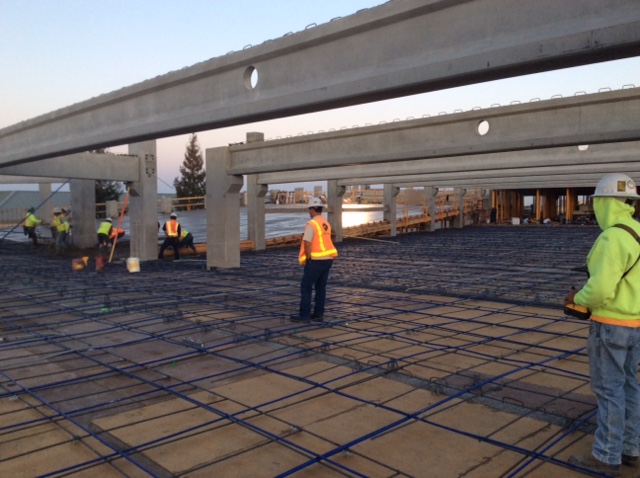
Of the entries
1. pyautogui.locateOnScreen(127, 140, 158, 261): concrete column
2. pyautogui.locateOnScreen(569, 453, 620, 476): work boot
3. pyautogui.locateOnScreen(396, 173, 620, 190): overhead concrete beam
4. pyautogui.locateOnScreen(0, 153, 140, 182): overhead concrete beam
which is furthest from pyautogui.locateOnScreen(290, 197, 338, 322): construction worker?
pyautogui.locateOnScreen(396, 173, 620, 190): overhead concrete beam

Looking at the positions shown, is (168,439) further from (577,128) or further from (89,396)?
(577,128)

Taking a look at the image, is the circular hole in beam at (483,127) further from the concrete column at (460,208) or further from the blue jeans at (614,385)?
the concrete column at (460,208)

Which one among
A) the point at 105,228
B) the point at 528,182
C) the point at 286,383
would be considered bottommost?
the point at 286,383

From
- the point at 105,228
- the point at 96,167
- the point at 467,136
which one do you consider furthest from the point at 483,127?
the point at 105,228

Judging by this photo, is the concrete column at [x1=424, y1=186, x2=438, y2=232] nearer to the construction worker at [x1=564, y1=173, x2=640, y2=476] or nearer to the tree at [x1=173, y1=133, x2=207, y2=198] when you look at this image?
the construction worker at [x1=564, y1=173, x2=640, y2=476]

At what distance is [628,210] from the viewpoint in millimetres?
3633

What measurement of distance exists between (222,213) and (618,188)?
11951mm

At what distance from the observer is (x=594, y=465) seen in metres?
3.52

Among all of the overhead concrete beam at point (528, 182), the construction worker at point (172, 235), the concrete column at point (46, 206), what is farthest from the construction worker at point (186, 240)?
the concrete column at point (46, 206)

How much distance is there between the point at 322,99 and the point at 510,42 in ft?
7.84

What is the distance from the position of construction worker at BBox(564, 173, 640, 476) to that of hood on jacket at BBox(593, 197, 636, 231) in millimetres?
10

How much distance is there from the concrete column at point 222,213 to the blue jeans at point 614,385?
466 inches

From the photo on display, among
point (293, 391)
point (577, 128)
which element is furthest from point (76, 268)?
point (577, 128)

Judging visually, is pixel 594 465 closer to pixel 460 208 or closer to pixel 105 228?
pixel 105 228
